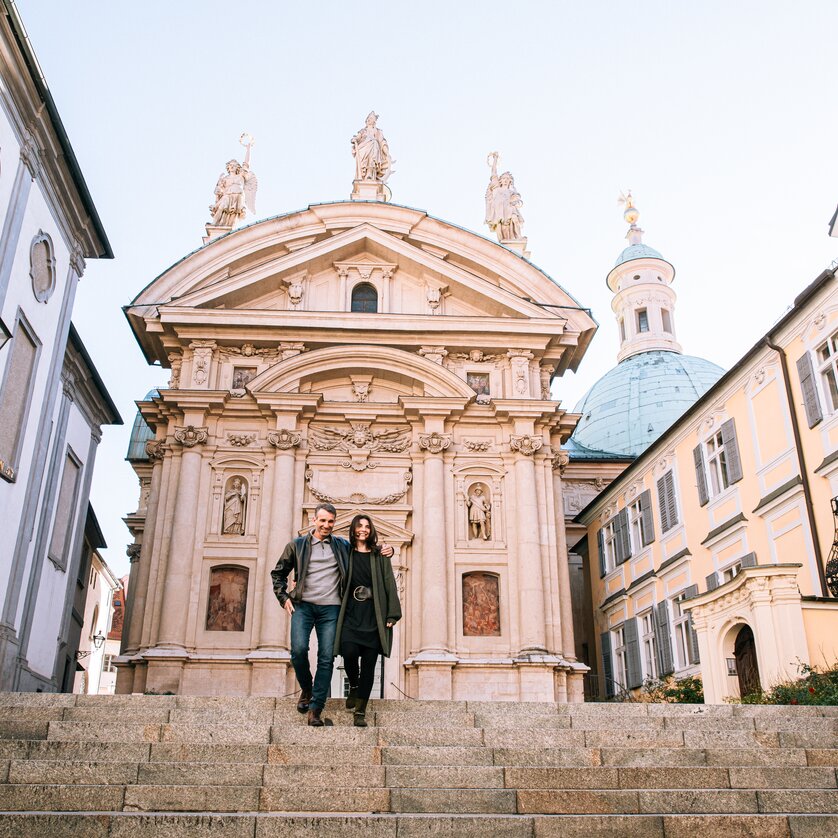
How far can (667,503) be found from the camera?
26.9m

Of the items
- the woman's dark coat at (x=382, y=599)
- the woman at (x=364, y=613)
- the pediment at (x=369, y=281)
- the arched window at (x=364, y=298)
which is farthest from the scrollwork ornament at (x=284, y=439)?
the woman's dark coat at (x=382, y=599)

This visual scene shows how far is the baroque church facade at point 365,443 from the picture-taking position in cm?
2508

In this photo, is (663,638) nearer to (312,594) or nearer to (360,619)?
(360,619)

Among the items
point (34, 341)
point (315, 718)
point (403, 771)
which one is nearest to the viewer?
point (403, 771)

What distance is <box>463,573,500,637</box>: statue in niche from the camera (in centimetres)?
2570

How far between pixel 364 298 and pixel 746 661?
16684 mm

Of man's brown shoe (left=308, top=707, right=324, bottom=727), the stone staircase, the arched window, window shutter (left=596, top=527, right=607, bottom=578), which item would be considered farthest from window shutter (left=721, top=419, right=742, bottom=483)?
man's brown shoe (left=308, top=707, right=324, bottom=727)

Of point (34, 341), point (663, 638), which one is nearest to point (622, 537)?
point (663, 638)

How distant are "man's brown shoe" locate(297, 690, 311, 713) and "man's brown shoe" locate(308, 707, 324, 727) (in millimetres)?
255

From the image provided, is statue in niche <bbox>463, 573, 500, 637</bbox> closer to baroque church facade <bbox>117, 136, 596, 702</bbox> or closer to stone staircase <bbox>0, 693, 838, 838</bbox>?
baroque church facade <bbox>117, 136, 596, 702</bbox>

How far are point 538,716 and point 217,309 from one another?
20091 mm

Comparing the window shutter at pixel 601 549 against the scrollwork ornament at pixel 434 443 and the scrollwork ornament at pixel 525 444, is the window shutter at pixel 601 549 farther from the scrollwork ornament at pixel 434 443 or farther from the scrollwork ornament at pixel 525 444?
the scrollwork ornament at pixel 434 443

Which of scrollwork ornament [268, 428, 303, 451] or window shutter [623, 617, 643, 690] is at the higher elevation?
scrollwork ornament [268, 428, 303, 451]

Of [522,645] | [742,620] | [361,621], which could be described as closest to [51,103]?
[361,621]
